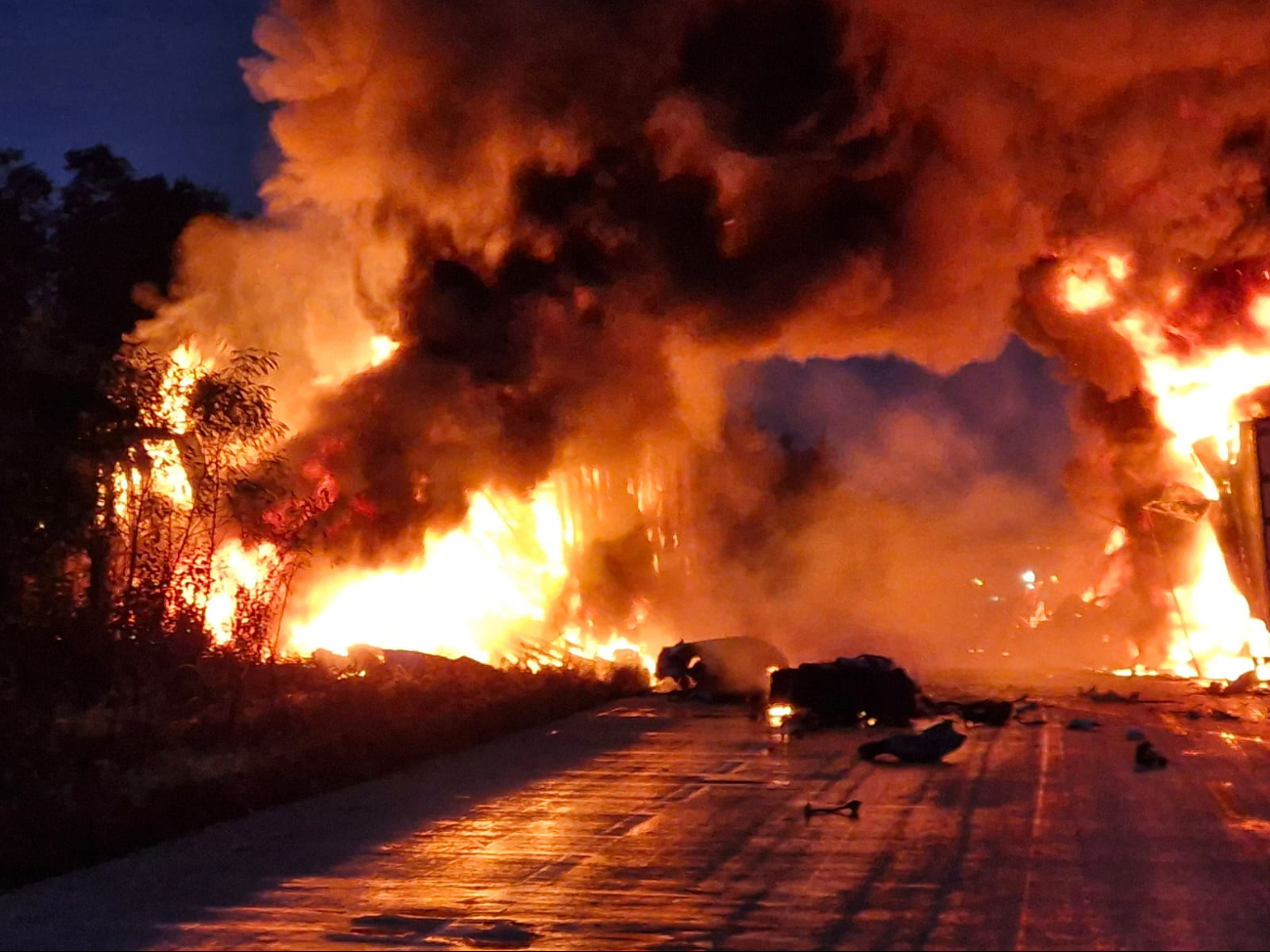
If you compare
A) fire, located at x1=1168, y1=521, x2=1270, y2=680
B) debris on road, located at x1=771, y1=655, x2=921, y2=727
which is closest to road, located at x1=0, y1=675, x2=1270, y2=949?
debris on road, located at x1=771, y1=655, x2=921, y2=727

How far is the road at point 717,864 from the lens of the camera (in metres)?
7.68

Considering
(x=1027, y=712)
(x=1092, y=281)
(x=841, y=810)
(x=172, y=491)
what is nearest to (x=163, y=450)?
(x=172, y=491)

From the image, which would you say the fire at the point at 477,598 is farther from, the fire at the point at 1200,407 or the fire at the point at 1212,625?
the fire at the point at 1200,407

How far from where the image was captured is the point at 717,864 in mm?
9359

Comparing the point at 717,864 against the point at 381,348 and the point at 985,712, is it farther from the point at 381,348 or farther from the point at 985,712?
the point at 381,348

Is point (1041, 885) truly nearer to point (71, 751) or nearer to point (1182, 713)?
point (71, 751)

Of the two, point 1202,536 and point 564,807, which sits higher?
point 1202,536

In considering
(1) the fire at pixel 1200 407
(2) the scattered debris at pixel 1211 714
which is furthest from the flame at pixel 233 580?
(1) the fire at pixel 1200 407

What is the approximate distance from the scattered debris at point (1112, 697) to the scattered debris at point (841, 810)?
983 cm

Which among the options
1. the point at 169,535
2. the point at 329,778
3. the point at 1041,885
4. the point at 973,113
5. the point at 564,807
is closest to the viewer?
the point at 1041,885

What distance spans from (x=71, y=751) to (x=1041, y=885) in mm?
7437

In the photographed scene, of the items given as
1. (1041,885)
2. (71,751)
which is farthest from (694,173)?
(1041,885)

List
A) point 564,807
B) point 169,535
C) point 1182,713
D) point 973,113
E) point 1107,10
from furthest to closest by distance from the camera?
point 973,113 < point 1107,10 < point 1182,713 < point 169,535 < point 564,807

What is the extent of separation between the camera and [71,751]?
11977 millimetres
